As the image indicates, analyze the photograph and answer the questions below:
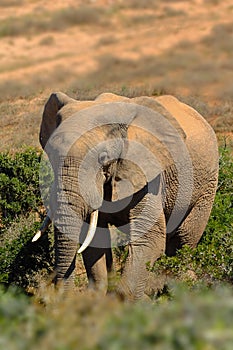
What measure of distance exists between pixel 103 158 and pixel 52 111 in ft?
2.78

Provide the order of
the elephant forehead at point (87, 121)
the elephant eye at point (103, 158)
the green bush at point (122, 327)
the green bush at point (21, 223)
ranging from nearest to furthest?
the green bush at point (122, 327)
the elephant forehead at point (87, 121)
the elephant eye at point (103, 158)
the green bush at point (21, 223)

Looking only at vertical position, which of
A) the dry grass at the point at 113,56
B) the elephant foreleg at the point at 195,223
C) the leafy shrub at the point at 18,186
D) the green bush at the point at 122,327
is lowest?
Result: the dry grass at the point at 113,56

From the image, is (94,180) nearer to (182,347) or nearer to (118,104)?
(118,104)

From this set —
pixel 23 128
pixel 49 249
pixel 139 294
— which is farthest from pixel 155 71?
pixel 139 294

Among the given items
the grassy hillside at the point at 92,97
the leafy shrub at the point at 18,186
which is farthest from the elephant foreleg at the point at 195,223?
the leafy shrub at the point at 18,186

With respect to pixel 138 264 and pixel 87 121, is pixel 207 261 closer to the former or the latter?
pixel 138 264

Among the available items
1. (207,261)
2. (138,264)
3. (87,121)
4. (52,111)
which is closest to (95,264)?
(138,264)

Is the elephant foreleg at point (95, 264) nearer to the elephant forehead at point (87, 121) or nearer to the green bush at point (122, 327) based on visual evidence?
the elephant forehead at point (87, 121)

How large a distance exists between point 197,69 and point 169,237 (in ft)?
33.4

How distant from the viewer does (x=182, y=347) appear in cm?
163

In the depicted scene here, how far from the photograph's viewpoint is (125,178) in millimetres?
4551

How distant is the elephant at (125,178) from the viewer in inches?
163

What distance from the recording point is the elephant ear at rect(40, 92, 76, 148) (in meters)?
4.77

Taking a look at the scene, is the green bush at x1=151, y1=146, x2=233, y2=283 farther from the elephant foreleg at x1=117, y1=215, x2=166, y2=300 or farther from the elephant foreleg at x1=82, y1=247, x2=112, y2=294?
the elephant foreleg at x1=82, y1=247, x2=112, y2=294
